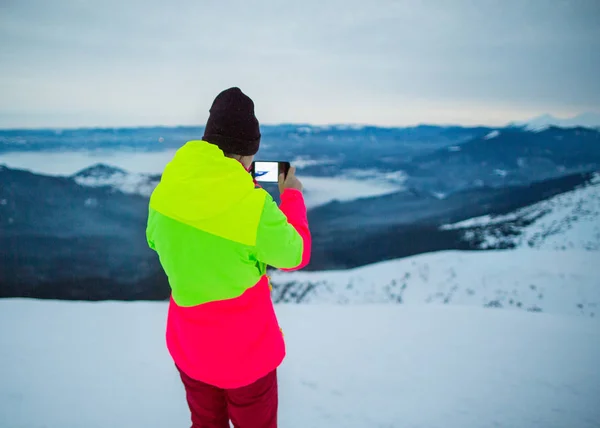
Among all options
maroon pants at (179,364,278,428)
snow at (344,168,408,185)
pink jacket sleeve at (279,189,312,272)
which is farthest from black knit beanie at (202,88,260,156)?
snow at (344,168,408,185)

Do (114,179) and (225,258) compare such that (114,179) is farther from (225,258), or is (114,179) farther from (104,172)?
(225,258)

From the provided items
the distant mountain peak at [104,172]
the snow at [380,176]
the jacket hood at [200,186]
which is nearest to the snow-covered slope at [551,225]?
the jacket hood at [200,186]

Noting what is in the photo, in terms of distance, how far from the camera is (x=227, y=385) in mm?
1166

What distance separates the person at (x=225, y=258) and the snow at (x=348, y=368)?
3.98ft

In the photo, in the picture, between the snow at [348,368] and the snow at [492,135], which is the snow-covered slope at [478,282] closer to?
the snow at [348,368]

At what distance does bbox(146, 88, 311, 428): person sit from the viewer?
974mm

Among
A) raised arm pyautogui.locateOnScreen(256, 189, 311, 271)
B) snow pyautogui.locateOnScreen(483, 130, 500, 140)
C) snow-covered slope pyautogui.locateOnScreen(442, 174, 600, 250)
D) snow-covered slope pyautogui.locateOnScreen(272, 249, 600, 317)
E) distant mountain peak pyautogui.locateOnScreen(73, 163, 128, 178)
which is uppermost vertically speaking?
snow pyautogui.locateOnScreen(483, 130, 500, 140)

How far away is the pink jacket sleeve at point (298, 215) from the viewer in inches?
45.7

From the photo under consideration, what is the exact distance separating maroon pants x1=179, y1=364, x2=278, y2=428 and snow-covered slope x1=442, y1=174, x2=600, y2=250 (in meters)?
7.04

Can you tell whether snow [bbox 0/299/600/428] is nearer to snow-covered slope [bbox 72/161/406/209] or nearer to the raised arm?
the raised arm

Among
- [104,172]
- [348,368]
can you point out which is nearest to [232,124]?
[348,368]

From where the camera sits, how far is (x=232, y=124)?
1134mm

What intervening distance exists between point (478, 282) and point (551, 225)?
3.93 metres

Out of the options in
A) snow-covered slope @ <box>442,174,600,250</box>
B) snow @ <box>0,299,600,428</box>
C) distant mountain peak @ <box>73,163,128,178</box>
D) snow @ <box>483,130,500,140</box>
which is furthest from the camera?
distant mountain peak @ <box>73,163,128,178</box>
